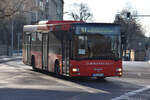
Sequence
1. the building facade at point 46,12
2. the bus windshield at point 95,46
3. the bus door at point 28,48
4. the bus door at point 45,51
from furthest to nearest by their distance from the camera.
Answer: the building facade at point 46,12, the bus door at point 28,48, the bus door at point 45,51, the bus windshield at point 95,46

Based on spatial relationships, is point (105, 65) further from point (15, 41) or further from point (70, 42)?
point (15, 41)

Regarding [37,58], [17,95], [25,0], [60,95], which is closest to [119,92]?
[60,95]

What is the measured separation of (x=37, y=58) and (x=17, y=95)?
10.8 meters

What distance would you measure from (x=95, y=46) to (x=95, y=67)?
3.25ft

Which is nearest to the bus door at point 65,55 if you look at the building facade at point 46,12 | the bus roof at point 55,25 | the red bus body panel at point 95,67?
the red bus body panel at point 95,67

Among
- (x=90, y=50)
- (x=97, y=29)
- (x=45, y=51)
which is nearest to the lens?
(x=90, y=50)

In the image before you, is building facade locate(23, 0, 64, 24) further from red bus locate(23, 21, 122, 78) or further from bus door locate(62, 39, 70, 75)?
A: red bus locate(23, 21, 122, 78)

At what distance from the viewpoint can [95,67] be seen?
18.2 metres

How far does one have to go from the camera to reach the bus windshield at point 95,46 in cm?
1806

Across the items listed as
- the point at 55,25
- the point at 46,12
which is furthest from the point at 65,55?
the point at 46,12

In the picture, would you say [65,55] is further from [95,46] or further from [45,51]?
[45,51]

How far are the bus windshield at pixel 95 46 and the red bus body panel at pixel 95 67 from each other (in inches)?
9.2

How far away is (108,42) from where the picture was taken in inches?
725

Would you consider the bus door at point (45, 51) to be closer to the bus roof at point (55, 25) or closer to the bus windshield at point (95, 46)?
the bus roof at point (55, 25)
